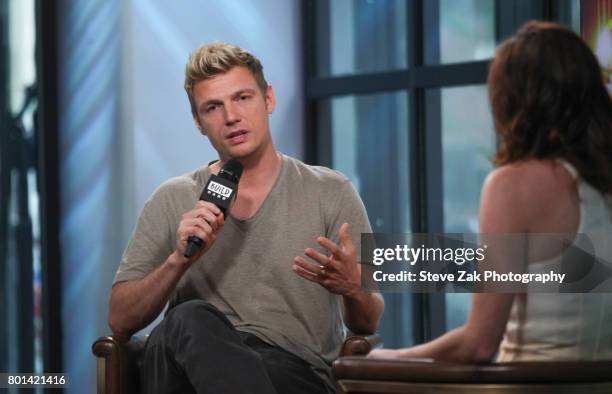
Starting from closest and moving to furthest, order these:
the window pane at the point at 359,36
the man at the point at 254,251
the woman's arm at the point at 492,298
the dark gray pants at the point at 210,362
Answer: the woman's arm at the point at 492,298
the dark gray pants at the point at 210,362
the man at the point at 254,251
the window pane at the point at 359,36

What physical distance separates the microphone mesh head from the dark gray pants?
1.03ft

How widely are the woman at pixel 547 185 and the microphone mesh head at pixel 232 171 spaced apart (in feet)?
2.93

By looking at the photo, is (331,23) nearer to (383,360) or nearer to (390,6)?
(390,6)

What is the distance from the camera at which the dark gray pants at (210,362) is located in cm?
216

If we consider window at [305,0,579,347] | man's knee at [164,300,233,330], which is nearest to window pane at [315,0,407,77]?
window at [305,0,579,347]

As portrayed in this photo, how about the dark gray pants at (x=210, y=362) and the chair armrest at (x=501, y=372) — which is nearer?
the chair armrest at (x=501, y=372)

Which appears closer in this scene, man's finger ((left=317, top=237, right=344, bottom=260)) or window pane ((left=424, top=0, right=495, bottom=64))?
man's finger ((left=317, top=237, right=344, bottom=260))

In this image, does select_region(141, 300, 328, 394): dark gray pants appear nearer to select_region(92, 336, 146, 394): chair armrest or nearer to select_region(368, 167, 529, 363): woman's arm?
select_region(92, 336, 146, 394): chair armrest

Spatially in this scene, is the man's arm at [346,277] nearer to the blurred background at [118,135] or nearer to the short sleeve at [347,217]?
the short sleeve at [347,217]

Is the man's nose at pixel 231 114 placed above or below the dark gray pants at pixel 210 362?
above

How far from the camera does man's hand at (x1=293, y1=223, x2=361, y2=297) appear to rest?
2.34 m

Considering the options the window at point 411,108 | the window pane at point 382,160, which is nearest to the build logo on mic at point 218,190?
the window at point 411,108

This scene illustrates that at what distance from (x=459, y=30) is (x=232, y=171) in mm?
2063

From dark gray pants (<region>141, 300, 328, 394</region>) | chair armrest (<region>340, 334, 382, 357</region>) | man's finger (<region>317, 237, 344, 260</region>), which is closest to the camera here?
dark gray pants (<region>141, 300, 328, 394</region>)
